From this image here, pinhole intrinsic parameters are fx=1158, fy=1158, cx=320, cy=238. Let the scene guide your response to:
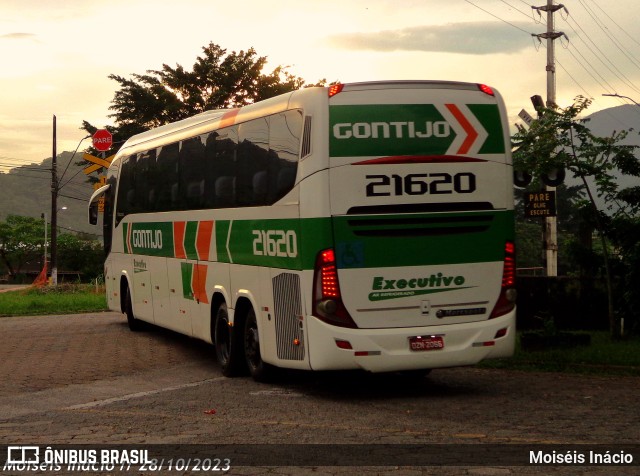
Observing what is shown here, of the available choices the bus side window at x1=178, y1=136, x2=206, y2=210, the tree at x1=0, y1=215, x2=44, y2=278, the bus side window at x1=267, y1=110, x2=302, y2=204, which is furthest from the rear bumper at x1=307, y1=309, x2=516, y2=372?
the tree at x1=0, y1=215, x2=44, y2=278

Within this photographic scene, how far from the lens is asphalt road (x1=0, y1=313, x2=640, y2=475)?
946cm

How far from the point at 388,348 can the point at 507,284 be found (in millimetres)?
1660

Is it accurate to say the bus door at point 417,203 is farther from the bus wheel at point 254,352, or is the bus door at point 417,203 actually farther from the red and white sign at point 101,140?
the red and white sign at point 101,140

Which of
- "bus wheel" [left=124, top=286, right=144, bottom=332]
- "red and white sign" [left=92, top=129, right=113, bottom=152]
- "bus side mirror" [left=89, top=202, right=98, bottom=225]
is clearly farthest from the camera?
"red and white sign" [left=92, top=129, right=113, bottom=152]

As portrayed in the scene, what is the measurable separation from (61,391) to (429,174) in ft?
16.8

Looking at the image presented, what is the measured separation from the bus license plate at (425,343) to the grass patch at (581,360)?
3.10 meters

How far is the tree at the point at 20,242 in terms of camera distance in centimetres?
12588

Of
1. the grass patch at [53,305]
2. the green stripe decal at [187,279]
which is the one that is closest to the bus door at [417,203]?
the green stripe decal at [187,279]

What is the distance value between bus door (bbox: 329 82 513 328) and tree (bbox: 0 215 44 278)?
11690 centimetres

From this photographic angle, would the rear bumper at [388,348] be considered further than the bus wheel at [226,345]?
No

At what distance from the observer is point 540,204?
71.8 ft

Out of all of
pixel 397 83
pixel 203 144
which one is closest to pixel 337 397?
pixel 397 83

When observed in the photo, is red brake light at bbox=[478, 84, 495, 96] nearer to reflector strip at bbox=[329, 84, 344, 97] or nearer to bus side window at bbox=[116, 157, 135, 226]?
reflector strip at bbox=[329, 84, 344, 97]

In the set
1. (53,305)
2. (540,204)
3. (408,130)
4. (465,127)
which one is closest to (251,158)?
(408,130)
